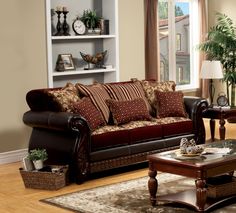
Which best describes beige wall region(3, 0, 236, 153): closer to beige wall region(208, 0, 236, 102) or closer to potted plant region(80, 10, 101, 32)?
potted plant region(80, 10, 101, 32)

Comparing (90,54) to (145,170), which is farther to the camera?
(90,54)

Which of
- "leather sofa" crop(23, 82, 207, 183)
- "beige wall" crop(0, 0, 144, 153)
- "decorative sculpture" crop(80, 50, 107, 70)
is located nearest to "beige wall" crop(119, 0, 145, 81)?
"decorative sculpture" crop(80, 50, 107, 70)

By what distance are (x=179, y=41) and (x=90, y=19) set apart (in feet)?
9.80

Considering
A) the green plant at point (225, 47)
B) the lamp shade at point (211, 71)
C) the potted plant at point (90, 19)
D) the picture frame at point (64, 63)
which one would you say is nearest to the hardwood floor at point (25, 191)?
the picture frame at point (64, 63)

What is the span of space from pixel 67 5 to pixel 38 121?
7.33 ft

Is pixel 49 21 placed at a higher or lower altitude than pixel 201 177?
higher

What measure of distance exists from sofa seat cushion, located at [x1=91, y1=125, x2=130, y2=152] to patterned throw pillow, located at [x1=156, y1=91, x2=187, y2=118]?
890 mm

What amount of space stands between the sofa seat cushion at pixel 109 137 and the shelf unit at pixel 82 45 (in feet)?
4.73

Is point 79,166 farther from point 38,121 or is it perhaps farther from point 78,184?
point 38,121

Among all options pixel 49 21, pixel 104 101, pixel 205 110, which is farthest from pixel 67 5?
pixel 205 110

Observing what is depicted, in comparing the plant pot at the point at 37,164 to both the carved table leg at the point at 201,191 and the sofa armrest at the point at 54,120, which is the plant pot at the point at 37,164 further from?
the carved table leg at the point at 201,191

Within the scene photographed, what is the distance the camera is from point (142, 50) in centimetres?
837

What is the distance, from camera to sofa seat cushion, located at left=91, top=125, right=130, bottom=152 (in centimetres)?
584

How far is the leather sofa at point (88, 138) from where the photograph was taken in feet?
18.6
